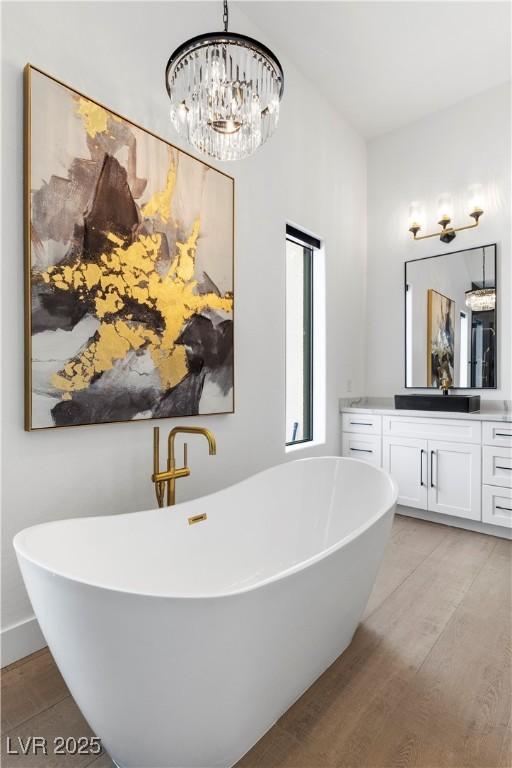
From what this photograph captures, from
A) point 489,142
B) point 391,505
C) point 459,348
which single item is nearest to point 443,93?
point 489,142

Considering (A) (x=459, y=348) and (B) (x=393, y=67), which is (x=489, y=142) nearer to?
(B) (x=393, y=67)

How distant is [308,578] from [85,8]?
236 cm

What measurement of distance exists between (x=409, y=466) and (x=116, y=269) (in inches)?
99.8

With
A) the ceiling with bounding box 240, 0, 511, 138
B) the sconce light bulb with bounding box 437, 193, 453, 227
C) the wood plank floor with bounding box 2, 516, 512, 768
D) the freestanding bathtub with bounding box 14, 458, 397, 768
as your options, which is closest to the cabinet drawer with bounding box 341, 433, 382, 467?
the wood plank floor with bounding box 2, 516, 512, 768

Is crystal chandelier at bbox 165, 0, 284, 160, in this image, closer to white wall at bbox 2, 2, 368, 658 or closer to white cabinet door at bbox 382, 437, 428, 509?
white wall at bbox 2, 2, 368, 658

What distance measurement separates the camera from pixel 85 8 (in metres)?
1.79

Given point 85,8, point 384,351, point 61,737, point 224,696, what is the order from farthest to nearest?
point 384,351, point 85,8, point 61,737, point 224,696

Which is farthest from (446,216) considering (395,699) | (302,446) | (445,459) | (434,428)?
(395,699)

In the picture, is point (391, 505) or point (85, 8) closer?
point (391, 505)

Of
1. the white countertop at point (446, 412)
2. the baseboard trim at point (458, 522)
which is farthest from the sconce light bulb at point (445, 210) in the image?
the baseboard trim at point (458, 522)

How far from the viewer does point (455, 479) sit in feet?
9.91

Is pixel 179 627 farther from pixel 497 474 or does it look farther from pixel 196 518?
pixel 497 474

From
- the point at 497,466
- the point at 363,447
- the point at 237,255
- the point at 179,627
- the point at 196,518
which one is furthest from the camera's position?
the point at 363,447

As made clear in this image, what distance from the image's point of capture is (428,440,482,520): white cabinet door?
293 centimetres
